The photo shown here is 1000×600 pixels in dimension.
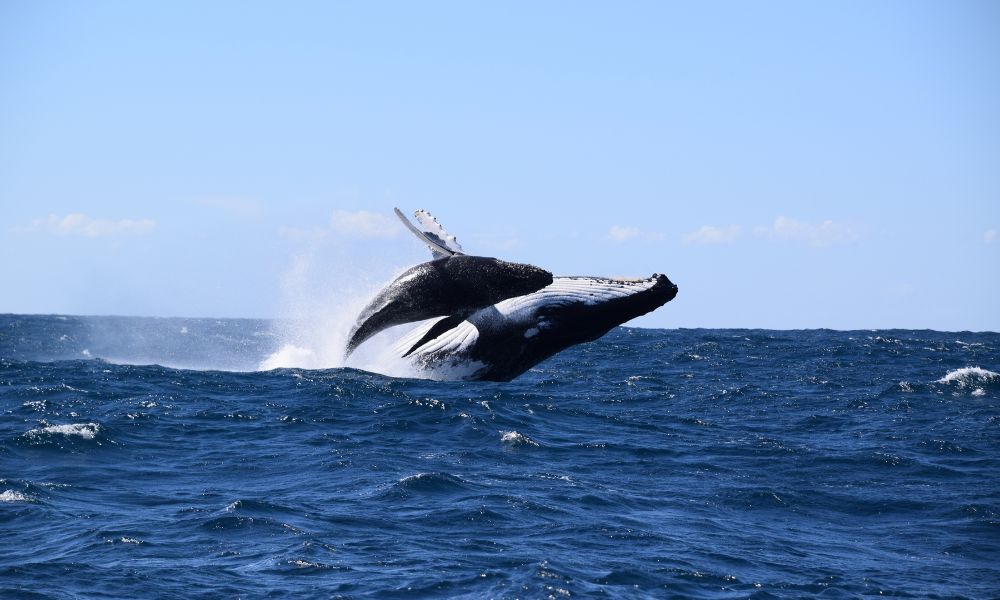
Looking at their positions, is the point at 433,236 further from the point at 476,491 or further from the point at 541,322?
the point at 476,491

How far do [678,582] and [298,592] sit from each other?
349 cm

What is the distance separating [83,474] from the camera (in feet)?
43.7

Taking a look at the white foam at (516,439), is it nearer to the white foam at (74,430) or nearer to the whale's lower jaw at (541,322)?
the whale's lower jaw at (541,322)

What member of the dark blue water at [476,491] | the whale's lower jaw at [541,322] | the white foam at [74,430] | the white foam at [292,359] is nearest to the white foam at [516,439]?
the dark blue water at [476,491]

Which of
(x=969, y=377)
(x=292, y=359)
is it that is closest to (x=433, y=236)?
(x=292, y=359)

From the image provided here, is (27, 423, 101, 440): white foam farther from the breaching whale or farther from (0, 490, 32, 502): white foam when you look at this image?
the breaching whale

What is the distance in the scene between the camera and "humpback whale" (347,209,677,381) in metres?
16.7

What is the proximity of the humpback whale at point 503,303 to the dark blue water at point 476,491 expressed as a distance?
4.47 ft

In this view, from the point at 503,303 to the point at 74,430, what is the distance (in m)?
7.24

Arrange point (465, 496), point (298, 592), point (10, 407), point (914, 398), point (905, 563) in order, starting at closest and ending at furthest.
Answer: point (298, 592) < point (905, 563) < point (465, 496) < point (10, 407) < point (914, 398)

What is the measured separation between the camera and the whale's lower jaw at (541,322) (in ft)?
55.2

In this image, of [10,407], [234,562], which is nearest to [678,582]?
[234,562]

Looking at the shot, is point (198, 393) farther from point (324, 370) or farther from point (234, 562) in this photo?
point (234, 562)

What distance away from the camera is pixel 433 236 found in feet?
58.5
